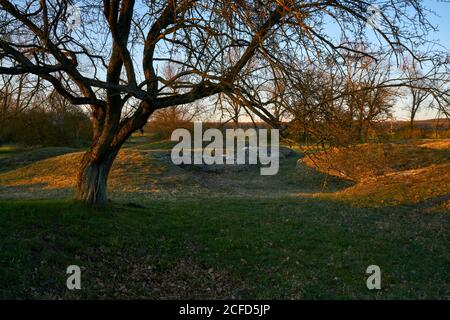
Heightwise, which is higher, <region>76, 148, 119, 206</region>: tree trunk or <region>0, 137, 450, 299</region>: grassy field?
<region>76, 148, 119, 206</region>: tree trunk

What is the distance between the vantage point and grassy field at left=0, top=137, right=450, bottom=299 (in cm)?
696

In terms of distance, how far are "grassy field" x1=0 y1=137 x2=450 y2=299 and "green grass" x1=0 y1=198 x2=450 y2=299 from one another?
0.02 metres

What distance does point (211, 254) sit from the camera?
8930 millimetres

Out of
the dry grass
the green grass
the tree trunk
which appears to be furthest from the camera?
the dry grass

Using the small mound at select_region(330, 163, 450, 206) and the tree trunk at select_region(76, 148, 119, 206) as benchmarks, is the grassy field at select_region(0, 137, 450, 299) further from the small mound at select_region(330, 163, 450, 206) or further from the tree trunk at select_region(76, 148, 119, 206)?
the tree trunk at select_region(76, 148, 119, 206)

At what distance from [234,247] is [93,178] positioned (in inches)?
166

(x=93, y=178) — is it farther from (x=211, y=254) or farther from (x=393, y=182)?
(x=393, y=182)

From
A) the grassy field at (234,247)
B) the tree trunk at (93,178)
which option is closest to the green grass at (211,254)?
the grassy field at (234,247)

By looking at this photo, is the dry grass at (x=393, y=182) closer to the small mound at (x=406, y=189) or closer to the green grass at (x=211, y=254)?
the small mound at (x=406, y=189)

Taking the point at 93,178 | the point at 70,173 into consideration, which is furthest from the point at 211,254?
the point at 70,173

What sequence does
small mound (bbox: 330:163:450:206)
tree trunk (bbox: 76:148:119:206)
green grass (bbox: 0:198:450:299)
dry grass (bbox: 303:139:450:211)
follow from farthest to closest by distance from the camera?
small mound (bbox: 330:163:450:206) < dry grass (bbox: 303:139:450:211) < tree trunk (bbox: 76:148:119:206) < green grass (bbox: 0:198:450:299)

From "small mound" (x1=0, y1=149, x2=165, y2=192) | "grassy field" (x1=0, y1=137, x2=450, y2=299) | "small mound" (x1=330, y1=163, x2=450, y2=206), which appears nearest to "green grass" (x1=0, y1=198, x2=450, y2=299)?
"grassy field" (x1=0, y1=137, x2=450, y2=299)

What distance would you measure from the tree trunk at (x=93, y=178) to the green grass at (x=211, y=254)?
17.8 inches

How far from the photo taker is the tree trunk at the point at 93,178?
36.0ft
